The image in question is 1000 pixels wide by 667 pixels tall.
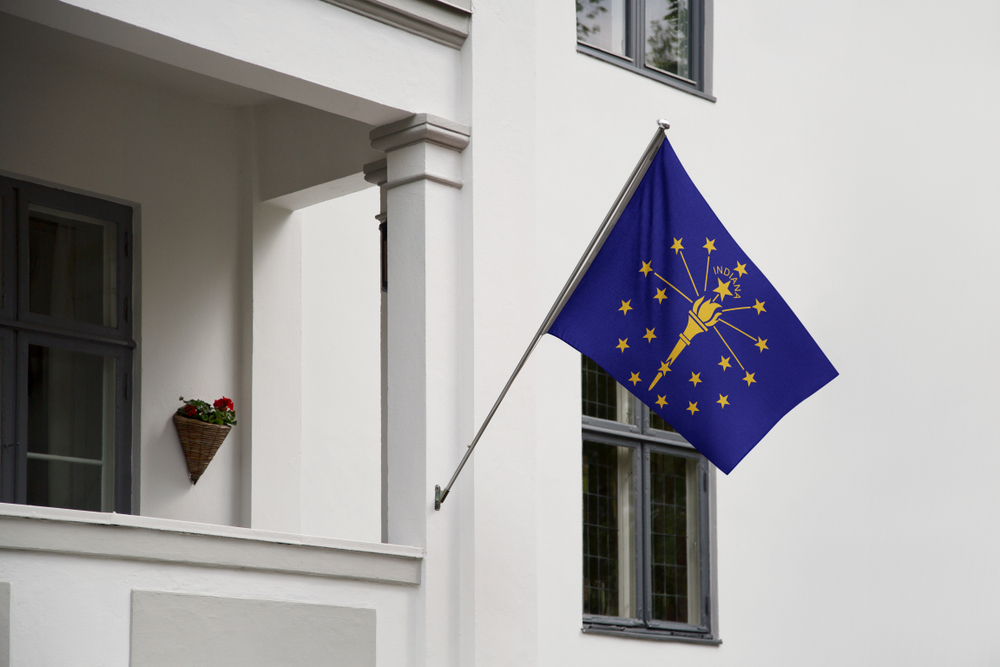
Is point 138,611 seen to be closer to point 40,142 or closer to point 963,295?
point 40,142

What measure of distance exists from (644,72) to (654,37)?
52cm

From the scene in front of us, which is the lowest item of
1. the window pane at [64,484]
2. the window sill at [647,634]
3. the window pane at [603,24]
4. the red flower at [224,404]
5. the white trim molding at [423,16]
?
the window sill at [647,634]

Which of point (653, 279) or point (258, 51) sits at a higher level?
point (258, 51)

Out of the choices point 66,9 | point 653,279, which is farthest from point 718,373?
point 66,9

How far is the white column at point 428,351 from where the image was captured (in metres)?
5.72

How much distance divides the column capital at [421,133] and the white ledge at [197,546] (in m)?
1.79

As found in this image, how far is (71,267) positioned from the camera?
22.0 ft

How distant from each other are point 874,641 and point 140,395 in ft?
19.7

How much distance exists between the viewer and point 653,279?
215 inches

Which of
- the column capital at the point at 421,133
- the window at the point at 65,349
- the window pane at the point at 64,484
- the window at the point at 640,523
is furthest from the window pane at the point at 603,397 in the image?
the window pane at the point at 64,484

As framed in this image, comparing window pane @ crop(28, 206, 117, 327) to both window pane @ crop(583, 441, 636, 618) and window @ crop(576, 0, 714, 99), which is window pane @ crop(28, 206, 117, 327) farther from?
window @ crop(576, 0, 714, 99)

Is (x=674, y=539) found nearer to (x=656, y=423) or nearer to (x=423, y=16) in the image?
(x=656, y=423)

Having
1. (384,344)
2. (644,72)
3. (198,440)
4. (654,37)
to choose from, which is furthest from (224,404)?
(654,37)

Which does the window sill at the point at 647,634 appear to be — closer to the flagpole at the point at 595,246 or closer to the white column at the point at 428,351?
the white column at the point at 428,351
